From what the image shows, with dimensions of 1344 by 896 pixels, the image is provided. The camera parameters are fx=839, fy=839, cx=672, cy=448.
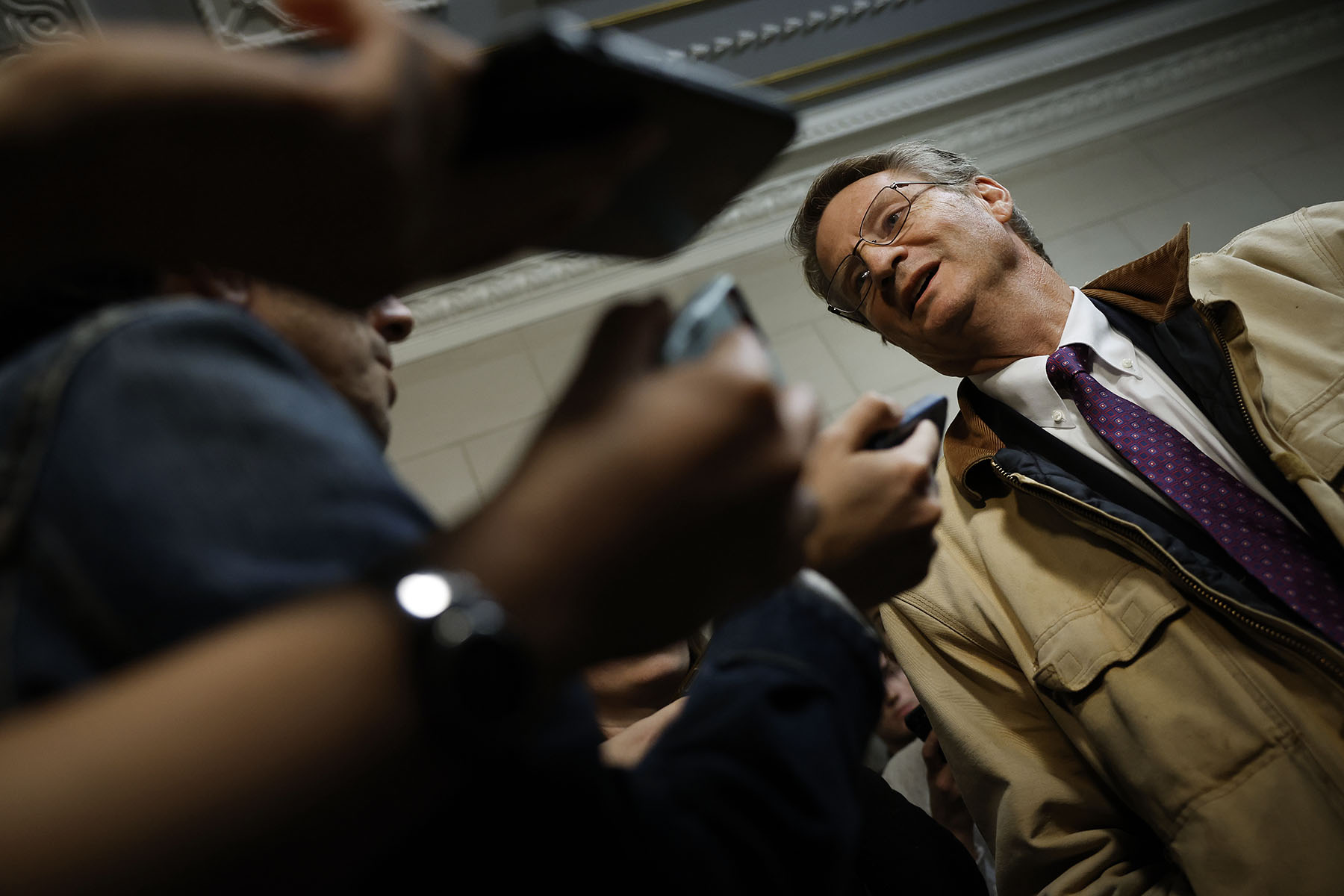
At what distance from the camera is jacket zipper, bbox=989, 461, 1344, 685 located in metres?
1.10

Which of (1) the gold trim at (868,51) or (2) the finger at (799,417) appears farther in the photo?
(1) the gold trim at (868,51)

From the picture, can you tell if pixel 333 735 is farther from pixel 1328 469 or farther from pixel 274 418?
pixel 1328 469

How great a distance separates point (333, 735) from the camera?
30 cm

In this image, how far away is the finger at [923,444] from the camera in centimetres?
65

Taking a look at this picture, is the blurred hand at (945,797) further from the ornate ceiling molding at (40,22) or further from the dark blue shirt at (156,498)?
the ornate ceiling molding at (40,22)

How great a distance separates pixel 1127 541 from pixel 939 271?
0.58 metres

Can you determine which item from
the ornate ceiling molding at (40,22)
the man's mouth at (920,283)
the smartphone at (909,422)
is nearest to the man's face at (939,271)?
the man's mouth at (920,283)

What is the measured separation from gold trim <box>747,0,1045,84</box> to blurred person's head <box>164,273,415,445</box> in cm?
210

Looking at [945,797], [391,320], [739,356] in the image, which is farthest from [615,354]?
[945,797]

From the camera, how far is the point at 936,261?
5.13 ft

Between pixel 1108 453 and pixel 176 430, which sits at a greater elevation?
pixel 176 430

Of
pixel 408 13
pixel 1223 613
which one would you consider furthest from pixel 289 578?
pixel 408 13

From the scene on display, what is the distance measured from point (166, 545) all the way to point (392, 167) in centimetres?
17

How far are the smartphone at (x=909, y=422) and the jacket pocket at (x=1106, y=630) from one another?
0.70 metres
